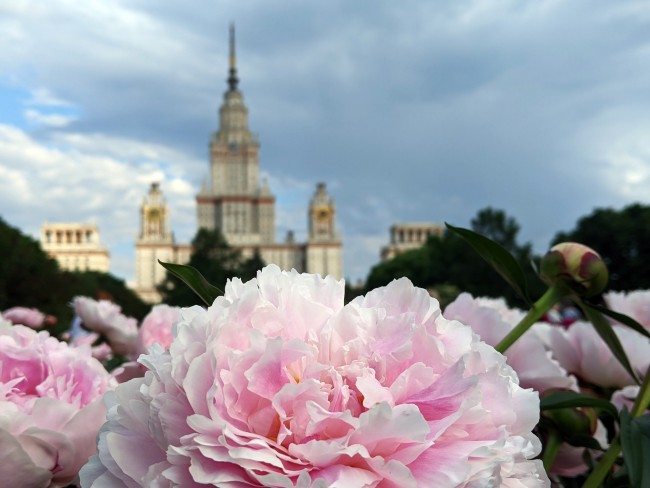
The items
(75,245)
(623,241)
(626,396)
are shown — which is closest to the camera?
(626,396)

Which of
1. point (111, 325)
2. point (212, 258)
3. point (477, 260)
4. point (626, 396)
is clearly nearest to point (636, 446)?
point (626, 396)

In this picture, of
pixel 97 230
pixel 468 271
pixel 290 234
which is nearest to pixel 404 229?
pixel 290 234

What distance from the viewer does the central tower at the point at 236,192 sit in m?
104

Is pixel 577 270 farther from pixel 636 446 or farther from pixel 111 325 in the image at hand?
pixel 111 325

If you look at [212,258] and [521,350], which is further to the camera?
[212,258]

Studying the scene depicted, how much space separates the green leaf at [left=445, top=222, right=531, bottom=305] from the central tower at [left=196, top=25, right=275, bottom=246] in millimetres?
101139

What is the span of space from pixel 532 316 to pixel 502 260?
0.11m

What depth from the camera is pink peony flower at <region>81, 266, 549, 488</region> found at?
0.83 metres

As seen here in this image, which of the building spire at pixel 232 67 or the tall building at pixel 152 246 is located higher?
the building spire at pixel 232 67

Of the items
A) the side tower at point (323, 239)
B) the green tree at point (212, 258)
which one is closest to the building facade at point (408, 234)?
the side tower at point (323, 239)

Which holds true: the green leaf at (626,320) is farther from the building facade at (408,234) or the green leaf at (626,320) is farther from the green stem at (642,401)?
the building facade at (408,234)

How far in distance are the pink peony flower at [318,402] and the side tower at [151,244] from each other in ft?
326

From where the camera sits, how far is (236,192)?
10594cm

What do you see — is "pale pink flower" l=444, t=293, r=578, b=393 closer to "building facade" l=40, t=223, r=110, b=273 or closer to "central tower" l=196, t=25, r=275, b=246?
"central tower" l=196, t=25, r=275, b=246
